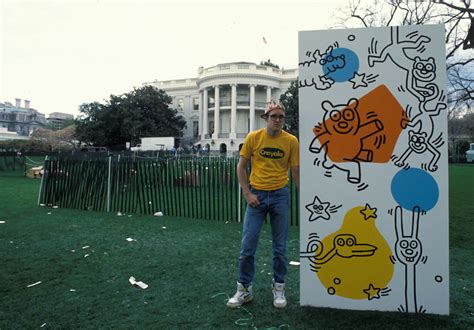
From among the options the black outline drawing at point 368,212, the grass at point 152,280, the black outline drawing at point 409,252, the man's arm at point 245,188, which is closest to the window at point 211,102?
the grass at point 152,280

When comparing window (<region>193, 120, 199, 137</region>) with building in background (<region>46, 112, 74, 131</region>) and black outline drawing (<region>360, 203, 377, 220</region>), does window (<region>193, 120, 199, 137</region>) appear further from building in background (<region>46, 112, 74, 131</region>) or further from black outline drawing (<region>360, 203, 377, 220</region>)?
building in background (<region>46, 112, 74, 131</region>)

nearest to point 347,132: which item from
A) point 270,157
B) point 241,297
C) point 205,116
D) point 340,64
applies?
point 340,64

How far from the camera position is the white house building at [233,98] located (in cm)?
5300

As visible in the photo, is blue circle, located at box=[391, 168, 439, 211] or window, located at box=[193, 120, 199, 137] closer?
blue circle, located at box=[391, 168, 439, 211]

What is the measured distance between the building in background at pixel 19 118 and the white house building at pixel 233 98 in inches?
2571

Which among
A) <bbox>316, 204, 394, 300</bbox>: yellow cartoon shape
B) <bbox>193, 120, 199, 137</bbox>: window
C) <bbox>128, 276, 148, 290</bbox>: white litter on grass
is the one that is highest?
<bbox>193, 120, 199, 137</bbox>: window

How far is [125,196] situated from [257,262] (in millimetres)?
5258

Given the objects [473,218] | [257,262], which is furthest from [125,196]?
[473,218]

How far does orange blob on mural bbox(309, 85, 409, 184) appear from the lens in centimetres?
306

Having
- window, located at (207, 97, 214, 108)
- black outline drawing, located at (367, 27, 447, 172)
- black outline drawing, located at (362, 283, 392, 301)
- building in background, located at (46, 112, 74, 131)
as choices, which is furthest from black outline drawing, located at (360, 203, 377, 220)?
building in background, located at (46, 112, 74, 131)

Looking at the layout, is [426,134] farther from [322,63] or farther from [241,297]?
[241,297]

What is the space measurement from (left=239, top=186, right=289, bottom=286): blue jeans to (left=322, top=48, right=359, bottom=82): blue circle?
112 centimetres

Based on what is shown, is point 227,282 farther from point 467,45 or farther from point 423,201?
point 467,45

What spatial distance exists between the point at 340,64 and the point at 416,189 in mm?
1273
